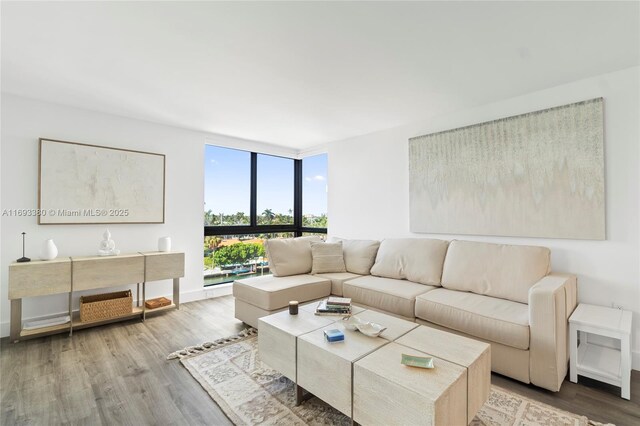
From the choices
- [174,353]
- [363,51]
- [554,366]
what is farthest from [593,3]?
[174,353]

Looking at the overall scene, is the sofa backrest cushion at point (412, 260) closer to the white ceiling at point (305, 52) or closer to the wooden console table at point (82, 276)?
the white ceiling at point (305, 52)

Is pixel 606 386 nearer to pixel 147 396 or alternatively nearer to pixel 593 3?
pixel 593 3

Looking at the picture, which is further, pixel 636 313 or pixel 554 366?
pixel 636 313

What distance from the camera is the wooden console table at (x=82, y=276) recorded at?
106 inches

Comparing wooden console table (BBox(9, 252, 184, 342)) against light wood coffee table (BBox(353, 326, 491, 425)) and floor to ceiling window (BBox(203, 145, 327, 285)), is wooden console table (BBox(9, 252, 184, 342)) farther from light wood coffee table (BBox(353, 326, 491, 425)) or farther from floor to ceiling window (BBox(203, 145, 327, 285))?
light wood coffee table (BBox(353, 326, 491, 425))

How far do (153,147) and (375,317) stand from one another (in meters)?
3.42

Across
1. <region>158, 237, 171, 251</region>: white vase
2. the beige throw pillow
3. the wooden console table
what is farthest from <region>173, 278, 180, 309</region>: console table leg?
the beige throw pillow

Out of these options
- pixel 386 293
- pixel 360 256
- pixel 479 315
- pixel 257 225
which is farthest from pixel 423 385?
pixel 257 225

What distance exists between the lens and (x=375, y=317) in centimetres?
217

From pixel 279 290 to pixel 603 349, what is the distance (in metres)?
2.72

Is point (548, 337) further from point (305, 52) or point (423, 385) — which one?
point (305, 52)

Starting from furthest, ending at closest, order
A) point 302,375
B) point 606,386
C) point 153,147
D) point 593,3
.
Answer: point 153,147, point 606,386, point 302,375, point 593,3

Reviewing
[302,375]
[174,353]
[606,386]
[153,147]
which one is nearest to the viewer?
[302,375]

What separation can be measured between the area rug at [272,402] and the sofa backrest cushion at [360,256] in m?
1.62
